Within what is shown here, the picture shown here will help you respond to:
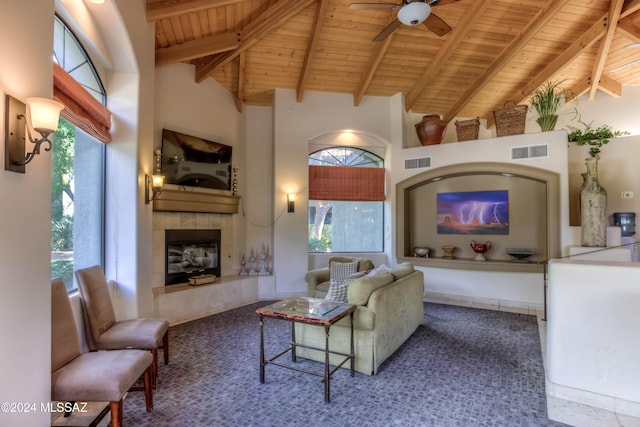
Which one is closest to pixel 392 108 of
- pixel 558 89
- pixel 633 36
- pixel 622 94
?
pixel 558 89

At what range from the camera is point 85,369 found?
2.10 metres

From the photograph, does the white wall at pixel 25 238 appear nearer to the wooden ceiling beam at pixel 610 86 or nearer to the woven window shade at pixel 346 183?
the woven window shade at pixel 346 183

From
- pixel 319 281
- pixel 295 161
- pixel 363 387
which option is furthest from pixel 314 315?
pixel 295 161

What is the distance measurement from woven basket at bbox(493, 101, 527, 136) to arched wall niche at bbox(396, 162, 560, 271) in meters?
0.60

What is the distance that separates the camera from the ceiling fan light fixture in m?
3.74

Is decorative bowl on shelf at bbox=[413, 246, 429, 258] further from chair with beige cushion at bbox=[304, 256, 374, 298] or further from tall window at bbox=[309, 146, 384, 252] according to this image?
chair with beige cushion at bbox=[304, 256, 374, 298]

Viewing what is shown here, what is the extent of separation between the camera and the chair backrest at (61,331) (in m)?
2.16

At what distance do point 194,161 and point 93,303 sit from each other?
3033 mm

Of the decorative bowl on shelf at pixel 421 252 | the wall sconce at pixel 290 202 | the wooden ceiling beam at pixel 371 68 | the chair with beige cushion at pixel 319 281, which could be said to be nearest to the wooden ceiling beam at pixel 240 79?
the wall sconce at pixel 290 202

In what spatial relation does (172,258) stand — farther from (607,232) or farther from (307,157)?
(607,232)

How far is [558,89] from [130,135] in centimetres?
778

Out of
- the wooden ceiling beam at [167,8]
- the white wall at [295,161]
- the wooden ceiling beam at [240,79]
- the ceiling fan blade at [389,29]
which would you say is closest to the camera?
the wooden ceiling beam at [167,8]

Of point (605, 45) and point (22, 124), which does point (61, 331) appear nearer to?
point (22, 124)

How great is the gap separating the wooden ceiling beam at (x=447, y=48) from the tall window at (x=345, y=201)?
148cm
